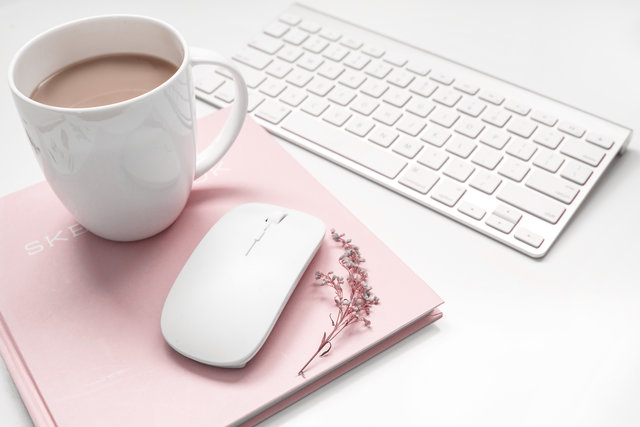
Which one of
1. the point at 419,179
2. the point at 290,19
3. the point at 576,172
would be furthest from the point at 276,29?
the point at 576,172

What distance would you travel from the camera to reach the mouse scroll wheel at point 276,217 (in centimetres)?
Result: 54

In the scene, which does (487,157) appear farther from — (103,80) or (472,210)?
(103,80)

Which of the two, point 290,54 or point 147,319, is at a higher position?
point 290,54

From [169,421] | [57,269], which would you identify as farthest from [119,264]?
[169,421]

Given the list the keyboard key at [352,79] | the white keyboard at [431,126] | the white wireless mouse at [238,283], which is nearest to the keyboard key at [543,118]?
the white keyboard at [431,126]

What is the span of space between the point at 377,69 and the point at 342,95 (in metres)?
0.07

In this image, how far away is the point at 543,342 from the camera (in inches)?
20.4

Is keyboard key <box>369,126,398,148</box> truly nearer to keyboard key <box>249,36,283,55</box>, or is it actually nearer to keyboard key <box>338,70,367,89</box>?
keyboard key <box>338,70,367,89</box>

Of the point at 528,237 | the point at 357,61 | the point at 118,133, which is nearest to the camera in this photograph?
the point at 118,133

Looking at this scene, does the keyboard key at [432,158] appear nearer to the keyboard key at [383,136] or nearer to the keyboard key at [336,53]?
the keyboard key at [383,136]

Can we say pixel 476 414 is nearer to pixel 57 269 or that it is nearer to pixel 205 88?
pixel 57 269

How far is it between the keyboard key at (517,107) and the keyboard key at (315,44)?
0.26 metres

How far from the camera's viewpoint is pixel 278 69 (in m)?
0.78

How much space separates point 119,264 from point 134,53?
0.19 metres
